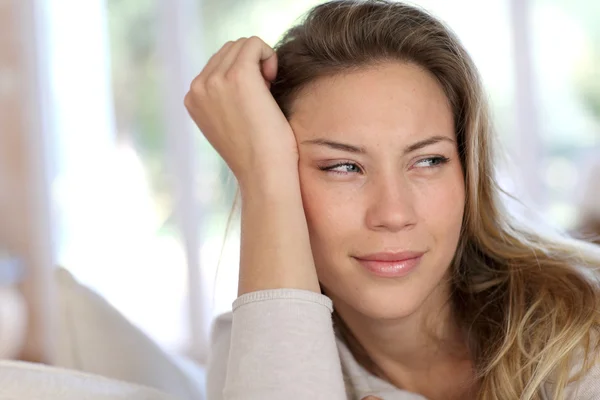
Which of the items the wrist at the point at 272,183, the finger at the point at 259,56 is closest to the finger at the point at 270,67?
the finger at the point at 259,56

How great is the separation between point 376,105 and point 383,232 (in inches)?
8.0

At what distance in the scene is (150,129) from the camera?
4.56 m

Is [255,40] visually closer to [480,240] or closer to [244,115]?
[244,115]

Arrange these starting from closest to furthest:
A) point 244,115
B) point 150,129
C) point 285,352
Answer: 1. point 285,352
2. point 244,115
3. point 150,129

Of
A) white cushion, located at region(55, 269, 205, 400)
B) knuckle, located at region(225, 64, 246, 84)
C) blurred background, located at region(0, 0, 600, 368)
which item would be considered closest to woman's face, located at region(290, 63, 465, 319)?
knuckle, located at region(225, 64, 246, 84)

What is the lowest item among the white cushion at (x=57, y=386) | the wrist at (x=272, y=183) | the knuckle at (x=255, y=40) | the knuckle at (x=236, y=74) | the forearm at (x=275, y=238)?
the white cushion at (x=57, y=386)

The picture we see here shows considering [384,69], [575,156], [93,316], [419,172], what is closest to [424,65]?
[384,69]

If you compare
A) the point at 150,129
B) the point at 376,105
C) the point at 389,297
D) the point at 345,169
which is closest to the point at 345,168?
the point at 345,169

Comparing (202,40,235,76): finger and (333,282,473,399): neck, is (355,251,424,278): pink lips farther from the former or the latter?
(202,40,235,76): finger

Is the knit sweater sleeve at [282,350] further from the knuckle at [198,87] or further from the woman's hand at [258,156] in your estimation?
the knuckle at [198,87]

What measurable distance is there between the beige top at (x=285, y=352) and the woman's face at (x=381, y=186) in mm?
146

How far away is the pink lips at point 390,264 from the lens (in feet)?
4.02

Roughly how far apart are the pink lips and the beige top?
0.13m

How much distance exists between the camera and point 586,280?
4.32 feet
